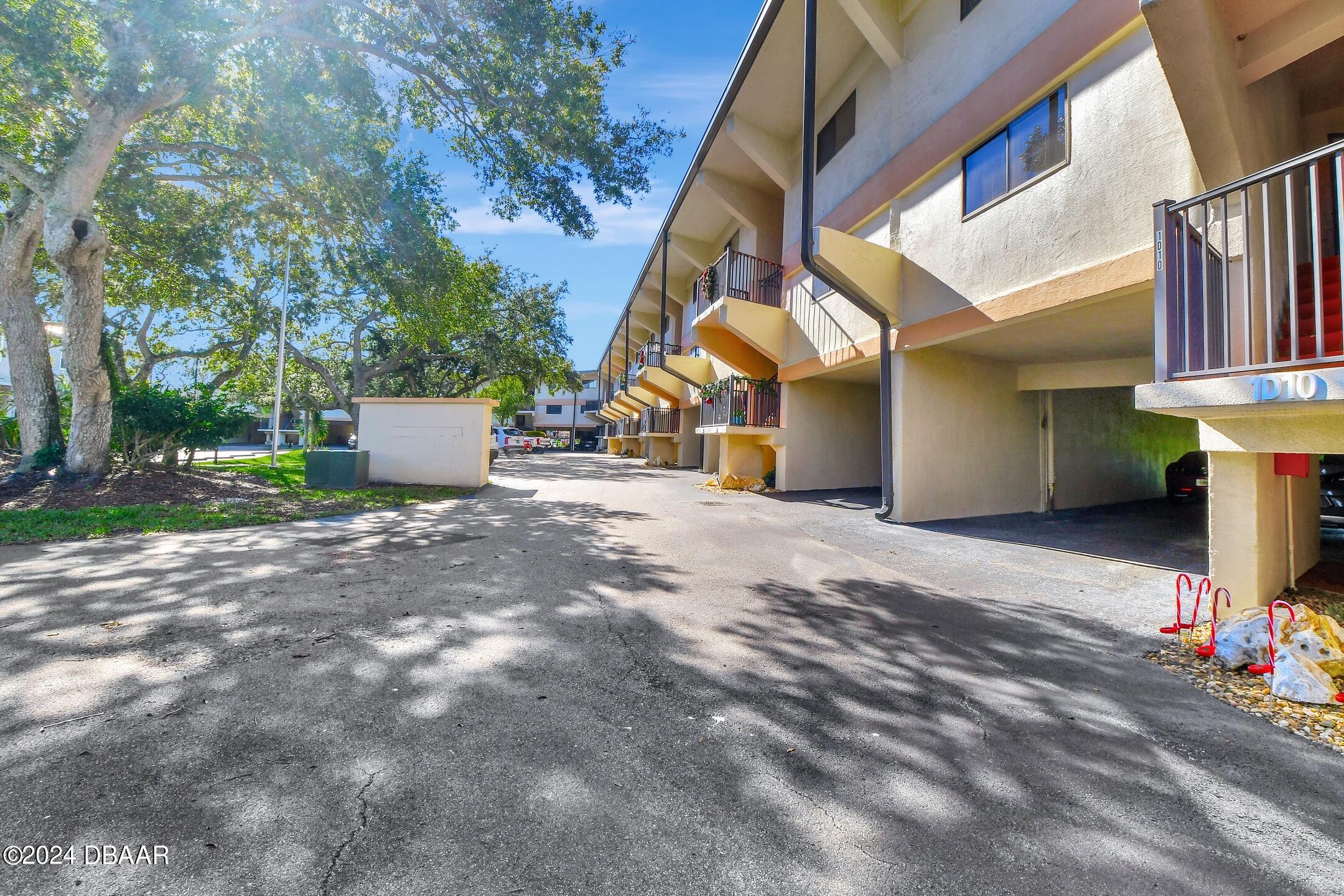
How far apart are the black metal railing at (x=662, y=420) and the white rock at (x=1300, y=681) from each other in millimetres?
20959

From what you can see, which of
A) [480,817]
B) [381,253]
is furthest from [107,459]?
[480,817]

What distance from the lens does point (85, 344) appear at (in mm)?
9719

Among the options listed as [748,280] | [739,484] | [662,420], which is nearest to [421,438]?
[739,484]

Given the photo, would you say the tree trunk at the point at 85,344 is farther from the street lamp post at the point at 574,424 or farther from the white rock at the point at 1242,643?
the street lamp post at the point at 574,424

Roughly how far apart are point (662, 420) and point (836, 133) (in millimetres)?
15190

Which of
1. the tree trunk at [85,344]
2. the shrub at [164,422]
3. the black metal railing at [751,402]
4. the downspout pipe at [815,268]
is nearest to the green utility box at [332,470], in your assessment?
the shrub at [164,422]

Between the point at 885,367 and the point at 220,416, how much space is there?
13850 mm

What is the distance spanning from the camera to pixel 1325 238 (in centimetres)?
575

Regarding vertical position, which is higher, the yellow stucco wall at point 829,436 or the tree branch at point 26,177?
the tree branch at point 26,177

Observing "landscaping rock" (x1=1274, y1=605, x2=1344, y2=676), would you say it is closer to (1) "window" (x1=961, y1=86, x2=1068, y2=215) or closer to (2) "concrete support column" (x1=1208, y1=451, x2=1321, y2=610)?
(2) "concrete support column" (x1=1208, y1=451, x2=1321, y2=610)

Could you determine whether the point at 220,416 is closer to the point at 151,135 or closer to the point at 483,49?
the point at 151,135

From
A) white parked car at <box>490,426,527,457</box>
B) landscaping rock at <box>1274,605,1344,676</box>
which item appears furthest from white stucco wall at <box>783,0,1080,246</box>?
white parked car at <box>490,426,527,457</box>

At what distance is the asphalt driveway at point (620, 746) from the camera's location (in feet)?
5.60

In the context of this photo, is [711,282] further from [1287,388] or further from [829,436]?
[1287,388]
